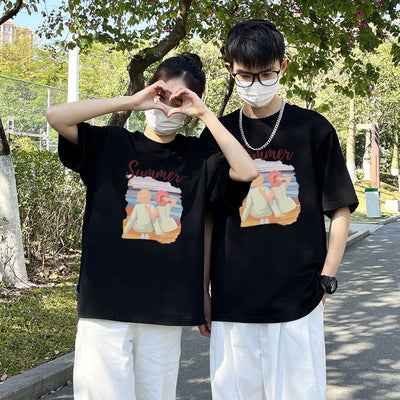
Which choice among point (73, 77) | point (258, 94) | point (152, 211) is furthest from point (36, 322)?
point (73, 77)

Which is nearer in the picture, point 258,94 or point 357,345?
point 258,94

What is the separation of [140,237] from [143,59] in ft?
21.6

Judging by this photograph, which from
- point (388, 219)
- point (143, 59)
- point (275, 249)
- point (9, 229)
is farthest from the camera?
point (388, 219)

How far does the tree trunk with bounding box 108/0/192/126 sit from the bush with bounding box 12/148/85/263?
1.12 meters

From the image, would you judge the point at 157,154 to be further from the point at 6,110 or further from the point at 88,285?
the point at 6,110

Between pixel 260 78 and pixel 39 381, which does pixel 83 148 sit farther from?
pixel 39 381

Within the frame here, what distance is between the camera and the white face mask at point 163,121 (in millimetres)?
2201

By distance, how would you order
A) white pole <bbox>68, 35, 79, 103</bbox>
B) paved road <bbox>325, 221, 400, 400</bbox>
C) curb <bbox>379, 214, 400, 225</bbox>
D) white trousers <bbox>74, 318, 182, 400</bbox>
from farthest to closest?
curb <bbox>379, 214, 400, 225</bbox>
white pole <bbox>68, 35, 79, 103</bbox>
paved road <bbox>325, 221, 400, 400</bbox>
white trousers <bbox>74, 318, 182, 400</bbox>

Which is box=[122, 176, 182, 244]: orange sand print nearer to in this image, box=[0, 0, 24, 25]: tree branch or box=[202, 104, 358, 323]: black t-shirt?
box=[202, 104, 358, 323]: black t-shirt

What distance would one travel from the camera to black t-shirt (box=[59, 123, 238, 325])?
213 centimetres

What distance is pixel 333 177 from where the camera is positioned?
2.31 metres

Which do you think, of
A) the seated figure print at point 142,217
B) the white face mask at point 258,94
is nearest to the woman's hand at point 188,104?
the white face mask at point 258,94

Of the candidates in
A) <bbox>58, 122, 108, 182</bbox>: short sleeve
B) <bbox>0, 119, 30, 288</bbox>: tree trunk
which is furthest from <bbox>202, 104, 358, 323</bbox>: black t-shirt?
<bbox>0, 119, 30, 288</bbox>: tree trunk

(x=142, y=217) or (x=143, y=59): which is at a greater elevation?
(x=143, y=59)
